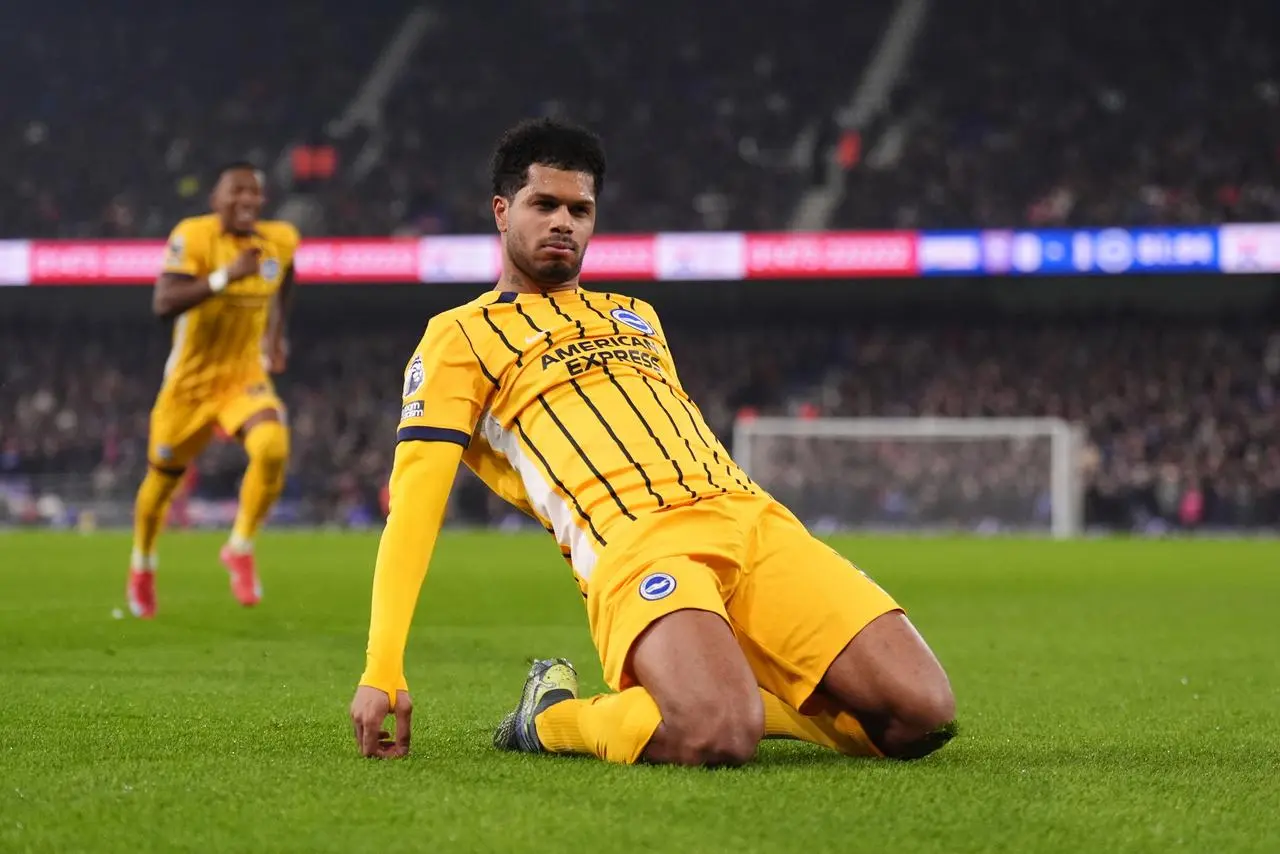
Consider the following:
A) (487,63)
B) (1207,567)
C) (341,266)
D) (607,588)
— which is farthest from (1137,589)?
(487,63)

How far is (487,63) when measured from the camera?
3347 centimetres

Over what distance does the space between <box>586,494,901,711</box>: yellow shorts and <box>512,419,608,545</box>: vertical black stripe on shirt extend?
0.08 meters

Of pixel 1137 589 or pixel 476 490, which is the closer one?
pixel 1137 589

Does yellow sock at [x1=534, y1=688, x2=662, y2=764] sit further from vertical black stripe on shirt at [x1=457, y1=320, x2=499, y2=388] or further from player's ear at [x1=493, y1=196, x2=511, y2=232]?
player's ear at [x1=493, y1=196, x2=511, y2=232]

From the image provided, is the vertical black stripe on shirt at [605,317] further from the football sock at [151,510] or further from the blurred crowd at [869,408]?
the blurred crowd at [869,408]

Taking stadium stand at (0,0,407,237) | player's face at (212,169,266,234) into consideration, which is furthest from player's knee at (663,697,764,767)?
stadium stand at (0,0,407,237)

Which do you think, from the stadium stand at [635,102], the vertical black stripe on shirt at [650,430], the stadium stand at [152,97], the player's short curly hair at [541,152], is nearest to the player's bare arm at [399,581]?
the vertical black stripe on shirt at [650,430]

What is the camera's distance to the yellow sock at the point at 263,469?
348 inches

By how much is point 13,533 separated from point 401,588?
20.1 meters

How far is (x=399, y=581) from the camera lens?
153 inches

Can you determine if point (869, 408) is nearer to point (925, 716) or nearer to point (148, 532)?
point (148, 532)

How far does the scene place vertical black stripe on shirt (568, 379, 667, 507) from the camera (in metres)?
4.05

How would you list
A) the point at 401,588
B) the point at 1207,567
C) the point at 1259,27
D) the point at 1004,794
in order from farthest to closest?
the point at 1259,27 < the point at 1207,567 < the point at 401,588 < the point at 1004,794

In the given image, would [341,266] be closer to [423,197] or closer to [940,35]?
[423,197]
